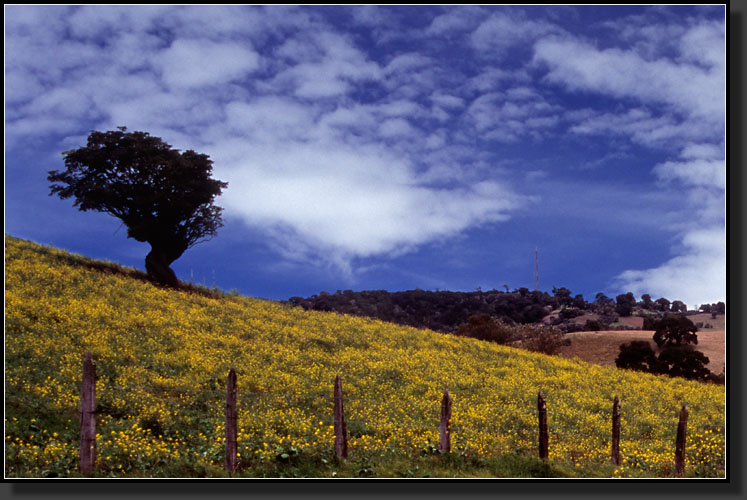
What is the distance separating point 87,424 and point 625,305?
96678 mm

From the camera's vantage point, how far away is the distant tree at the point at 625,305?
92625mm

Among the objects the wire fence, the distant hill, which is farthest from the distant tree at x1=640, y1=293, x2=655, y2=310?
the wire fence

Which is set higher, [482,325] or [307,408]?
[482,325]

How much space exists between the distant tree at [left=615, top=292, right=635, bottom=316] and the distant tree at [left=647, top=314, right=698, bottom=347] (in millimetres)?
40324

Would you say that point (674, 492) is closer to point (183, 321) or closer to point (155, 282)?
point (183, 321)

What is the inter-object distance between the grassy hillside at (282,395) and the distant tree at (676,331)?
51.9ft

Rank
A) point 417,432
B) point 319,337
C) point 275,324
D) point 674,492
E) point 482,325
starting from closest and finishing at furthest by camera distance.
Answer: point 674,492, point 417,432, point 319,337, point 275,324, point 482,325

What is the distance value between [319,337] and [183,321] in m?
7.33

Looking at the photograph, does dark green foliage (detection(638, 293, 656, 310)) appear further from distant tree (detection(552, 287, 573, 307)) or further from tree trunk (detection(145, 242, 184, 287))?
tree trunk (detection(145, 242, 184, 287))

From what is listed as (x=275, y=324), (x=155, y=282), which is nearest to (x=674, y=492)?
(x=275, y=324)

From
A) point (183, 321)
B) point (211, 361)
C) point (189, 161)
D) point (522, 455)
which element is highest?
point (189, 161)

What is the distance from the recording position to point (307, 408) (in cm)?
1964

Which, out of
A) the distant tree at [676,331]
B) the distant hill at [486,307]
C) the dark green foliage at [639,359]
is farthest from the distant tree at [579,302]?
the dark green foliage at [639,359]

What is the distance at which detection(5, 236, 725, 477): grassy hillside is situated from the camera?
13281mm
